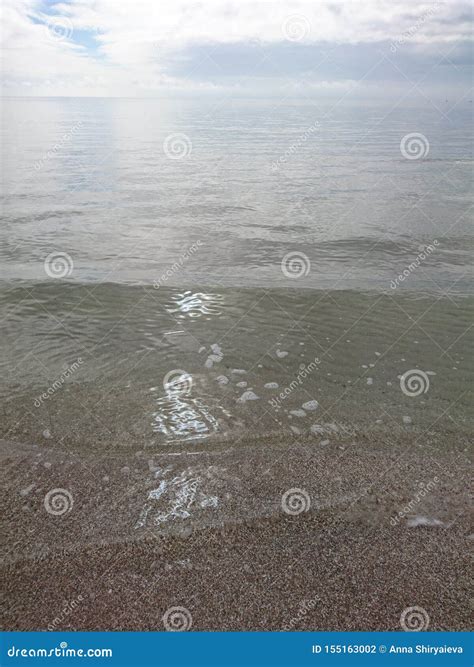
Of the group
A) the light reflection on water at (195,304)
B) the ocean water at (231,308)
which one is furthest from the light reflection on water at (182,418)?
the light reflection on water at (195,304)

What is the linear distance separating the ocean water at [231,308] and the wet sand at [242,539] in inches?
15.5

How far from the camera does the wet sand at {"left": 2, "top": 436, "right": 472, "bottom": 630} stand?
3236mm

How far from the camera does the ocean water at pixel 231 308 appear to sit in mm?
5344

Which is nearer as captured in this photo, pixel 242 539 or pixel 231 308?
pixel 242 539

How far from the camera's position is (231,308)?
26.2ft

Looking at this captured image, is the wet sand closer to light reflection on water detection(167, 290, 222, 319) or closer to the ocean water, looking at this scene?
the ocean water

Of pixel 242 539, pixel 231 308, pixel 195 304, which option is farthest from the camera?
pixel 195 304

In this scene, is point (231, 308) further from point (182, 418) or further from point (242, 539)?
point (242, 539)

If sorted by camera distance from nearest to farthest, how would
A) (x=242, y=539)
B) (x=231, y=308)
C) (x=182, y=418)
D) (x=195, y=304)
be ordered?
(x=242, y=539) < (x=182, y=418) < (x=231, y=308) < (x=195, y=304)

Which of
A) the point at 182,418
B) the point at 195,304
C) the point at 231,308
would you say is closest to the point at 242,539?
the point at 182,418

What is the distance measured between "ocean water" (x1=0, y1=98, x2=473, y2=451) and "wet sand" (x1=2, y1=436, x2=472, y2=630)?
39 centimetres

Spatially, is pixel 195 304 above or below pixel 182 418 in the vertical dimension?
above

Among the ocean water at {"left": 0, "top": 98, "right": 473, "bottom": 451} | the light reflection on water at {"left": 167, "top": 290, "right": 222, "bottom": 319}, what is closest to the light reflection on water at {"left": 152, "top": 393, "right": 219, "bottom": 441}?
the ocean water at {"left": 0, "top": 98, "right": 473, "bottom": 451}

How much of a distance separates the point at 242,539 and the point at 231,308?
4.69 m
